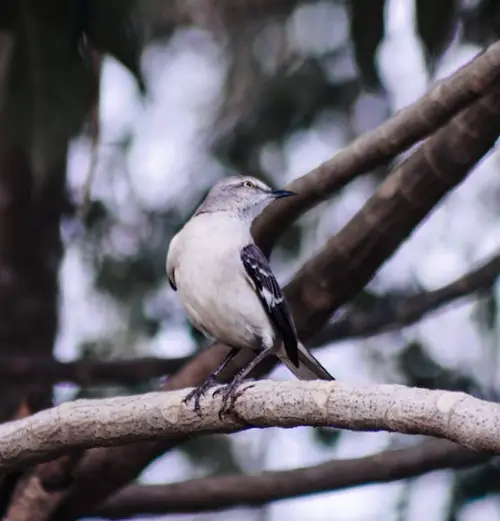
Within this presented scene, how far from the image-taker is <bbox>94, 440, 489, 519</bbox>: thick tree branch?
5.35 meters

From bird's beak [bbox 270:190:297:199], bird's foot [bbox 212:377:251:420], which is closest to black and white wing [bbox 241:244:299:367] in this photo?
bird's beak [bbox 270:190:297:199]

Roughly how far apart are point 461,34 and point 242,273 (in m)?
2.02

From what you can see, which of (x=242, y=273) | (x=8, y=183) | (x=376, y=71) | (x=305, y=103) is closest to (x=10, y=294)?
(x=8, y=183)

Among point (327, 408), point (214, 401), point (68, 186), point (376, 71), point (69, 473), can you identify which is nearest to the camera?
point (327, 408)

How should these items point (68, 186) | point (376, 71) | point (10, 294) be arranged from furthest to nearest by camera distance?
point (68, 186), point (10, 294), point (376, 71)

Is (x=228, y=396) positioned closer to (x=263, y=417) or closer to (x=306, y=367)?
(x=263, y=417)

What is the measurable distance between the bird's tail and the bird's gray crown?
72cm

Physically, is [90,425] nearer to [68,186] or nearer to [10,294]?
[10,294]

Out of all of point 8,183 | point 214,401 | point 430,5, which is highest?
point 8,183

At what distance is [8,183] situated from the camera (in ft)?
23.2

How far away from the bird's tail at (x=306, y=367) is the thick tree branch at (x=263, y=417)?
3.32 feet

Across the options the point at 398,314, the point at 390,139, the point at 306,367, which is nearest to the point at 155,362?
the point at 398,314

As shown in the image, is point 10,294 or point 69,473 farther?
point 10,294

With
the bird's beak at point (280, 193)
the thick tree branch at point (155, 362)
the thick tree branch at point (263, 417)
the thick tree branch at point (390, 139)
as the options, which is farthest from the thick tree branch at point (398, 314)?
the thick tree branch at point (263, 417)
